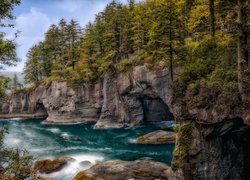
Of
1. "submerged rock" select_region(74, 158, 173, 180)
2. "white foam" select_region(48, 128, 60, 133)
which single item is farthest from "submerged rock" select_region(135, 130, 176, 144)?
"white foam" select_region(48, 128, 60, 133)

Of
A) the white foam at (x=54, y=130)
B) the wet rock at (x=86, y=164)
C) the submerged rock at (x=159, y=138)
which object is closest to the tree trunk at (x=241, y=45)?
the wet rock at (x=86, y=164)

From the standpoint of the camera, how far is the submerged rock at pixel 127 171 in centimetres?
1909

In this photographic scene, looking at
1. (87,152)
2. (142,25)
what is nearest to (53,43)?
(142,25)

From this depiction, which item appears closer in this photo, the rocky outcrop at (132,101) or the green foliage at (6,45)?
the green foliage at (6,45)

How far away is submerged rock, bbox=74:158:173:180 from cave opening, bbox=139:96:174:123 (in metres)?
25.1

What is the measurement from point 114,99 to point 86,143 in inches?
587

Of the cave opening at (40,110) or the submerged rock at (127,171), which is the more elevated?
the cave opening at (40,110)

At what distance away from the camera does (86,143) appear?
1444 inches

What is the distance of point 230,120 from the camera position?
49.0ft

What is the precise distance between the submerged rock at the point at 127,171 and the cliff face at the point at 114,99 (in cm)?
2044

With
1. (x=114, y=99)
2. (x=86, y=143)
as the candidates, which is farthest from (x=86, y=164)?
(x=114, y=99)

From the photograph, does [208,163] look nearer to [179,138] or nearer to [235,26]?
[179,138]

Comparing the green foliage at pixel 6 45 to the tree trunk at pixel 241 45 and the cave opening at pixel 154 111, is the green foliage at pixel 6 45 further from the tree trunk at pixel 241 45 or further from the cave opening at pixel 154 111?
the cave opening at pixel 154 111

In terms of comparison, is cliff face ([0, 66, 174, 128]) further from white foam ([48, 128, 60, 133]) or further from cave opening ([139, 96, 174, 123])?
white foam ([48, 128, 60, 133])
